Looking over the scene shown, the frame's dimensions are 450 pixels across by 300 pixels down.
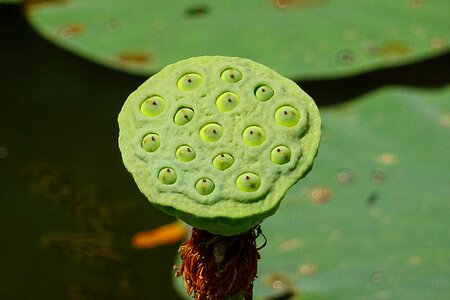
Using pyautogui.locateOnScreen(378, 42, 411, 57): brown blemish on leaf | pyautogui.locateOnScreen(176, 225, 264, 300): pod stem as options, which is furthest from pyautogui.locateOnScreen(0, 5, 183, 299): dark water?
pyautogui.locateOnScreen(176, 225, 264, 300): pod stem

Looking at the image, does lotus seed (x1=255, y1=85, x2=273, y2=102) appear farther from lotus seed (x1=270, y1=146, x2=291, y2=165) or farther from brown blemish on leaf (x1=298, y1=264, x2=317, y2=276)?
brown blemish on leaf (x1=298, y1=264, x2=317, y2=276)

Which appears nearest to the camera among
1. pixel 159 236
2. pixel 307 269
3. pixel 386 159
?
pixel 307 269

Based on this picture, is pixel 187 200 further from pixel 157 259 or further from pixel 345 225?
pixel 157 259

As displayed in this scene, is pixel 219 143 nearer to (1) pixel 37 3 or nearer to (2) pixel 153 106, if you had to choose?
(2) pixel 153 106

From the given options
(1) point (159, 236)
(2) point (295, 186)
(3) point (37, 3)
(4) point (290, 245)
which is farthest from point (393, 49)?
(3) point (37, 3)

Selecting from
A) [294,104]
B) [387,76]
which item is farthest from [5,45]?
[294,104]

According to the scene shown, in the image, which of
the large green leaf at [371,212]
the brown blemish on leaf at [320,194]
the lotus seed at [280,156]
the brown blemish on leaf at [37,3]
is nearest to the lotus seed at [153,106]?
the lotus seed at [280,156]

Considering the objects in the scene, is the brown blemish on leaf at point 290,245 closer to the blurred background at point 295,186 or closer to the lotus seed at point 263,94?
the blurred background at point 295,186
